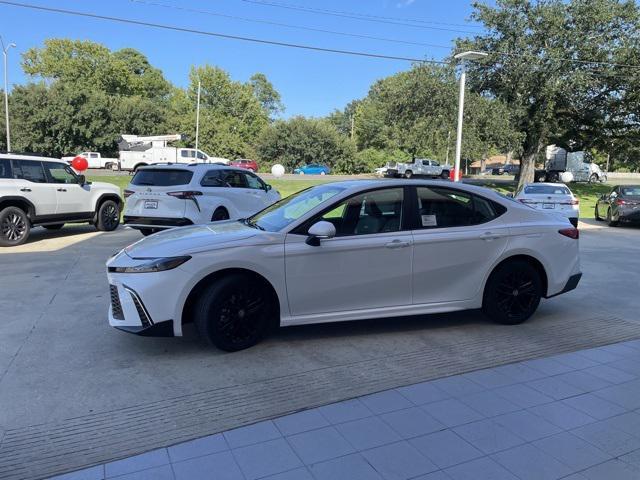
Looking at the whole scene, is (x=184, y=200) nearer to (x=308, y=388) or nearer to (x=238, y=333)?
(x=238, y=333)

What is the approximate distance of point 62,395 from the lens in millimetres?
3953

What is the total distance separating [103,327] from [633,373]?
5.09 metres

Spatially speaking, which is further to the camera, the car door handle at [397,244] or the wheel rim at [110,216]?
the wheel rim at [110,216]

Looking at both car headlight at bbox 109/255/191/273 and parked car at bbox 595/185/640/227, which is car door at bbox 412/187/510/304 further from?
parked car at bbox 595/185/640/227

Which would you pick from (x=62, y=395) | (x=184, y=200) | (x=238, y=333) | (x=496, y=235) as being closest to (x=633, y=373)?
(x=496, y=235)

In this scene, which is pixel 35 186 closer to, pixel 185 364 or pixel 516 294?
pixel 185 364

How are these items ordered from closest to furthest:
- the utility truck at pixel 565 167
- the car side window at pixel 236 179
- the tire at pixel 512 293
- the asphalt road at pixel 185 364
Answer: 1. the asphalt road at pixel 185 364
2. the tire at pixel 512 293
3. the car side window at pixel 236 179
4. the utility truck at pixel 565 167

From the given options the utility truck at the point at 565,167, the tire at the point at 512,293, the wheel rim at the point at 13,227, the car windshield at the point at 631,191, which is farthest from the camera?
the utility truck at the point at 565,167

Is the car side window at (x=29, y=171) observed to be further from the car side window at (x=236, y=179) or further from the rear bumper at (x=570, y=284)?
the rear bumper at (x=570, y=284)

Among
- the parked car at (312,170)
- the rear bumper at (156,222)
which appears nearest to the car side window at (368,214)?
the rear bumper at (156,222)

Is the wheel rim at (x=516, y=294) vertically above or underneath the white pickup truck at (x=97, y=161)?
underneath

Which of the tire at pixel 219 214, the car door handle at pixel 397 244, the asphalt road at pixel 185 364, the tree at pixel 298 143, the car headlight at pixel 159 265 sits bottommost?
the asphalt road at pixel 185 364

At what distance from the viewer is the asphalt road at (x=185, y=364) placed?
3455mm

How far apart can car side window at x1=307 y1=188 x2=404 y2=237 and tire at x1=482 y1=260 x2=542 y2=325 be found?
1.29m
